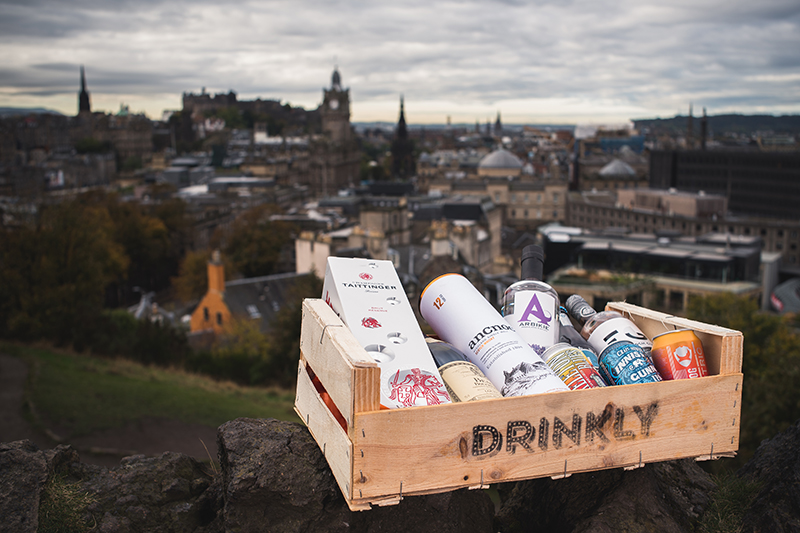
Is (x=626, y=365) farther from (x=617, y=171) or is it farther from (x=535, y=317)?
(x=617, y=171)

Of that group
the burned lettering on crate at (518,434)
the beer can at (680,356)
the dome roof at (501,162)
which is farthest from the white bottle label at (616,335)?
the dome roof at (501,162)

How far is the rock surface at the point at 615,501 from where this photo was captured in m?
4.37

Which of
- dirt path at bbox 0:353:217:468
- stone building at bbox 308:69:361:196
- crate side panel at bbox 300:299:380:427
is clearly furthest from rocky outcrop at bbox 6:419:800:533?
stone building at bbox 308:69:361:196

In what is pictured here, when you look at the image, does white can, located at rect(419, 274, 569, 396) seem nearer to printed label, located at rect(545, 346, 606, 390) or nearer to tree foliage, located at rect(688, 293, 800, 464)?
printed label, located at rect(545, 346, 606, 390)

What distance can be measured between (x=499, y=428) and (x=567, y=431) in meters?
0.44

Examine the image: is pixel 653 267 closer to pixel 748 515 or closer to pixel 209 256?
pixel 209 256

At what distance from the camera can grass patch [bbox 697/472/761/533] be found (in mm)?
4559

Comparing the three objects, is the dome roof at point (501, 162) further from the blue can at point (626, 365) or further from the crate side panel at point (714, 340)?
the blue can at point (626, 365)

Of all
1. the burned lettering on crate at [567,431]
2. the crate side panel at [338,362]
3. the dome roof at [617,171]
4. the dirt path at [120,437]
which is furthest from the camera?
the dome roof at [617,171]

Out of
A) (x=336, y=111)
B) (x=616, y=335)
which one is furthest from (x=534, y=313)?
(x=336, y=111)

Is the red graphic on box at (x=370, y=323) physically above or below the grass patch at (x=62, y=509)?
above

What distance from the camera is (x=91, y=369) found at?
18.7m

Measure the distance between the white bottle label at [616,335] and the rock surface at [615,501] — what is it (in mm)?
841

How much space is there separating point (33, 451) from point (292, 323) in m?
18.9
